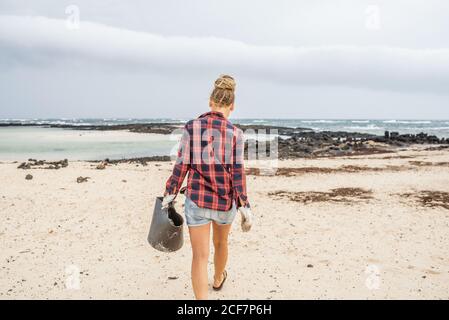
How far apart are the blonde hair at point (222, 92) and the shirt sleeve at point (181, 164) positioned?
0.36 metres

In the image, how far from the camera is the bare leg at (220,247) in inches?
155

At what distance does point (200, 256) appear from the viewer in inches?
144

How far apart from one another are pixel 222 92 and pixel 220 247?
160 centimetres

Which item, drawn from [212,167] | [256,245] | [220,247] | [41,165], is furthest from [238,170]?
[41,165]

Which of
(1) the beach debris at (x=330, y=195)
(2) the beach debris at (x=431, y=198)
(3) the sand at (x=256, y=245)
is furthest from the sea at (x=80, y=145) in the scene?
(2) the beach debris at (x=431, y=198)

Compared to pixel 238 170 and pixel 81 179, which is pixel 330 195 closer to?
pixel 81 179

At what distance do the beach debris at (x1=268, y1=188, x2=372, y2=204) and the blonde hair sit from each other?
21.8 ft

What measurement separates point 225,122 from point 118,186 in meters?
8.58

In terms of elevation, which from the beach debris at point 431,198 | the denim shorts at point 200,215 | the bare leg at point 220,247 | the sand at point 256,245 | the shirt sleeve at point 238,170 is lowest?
the sand at point 256,245

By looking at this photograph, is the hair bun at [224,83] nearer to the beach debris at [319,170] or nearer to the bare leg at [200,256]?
the bare leg at [200,256]
